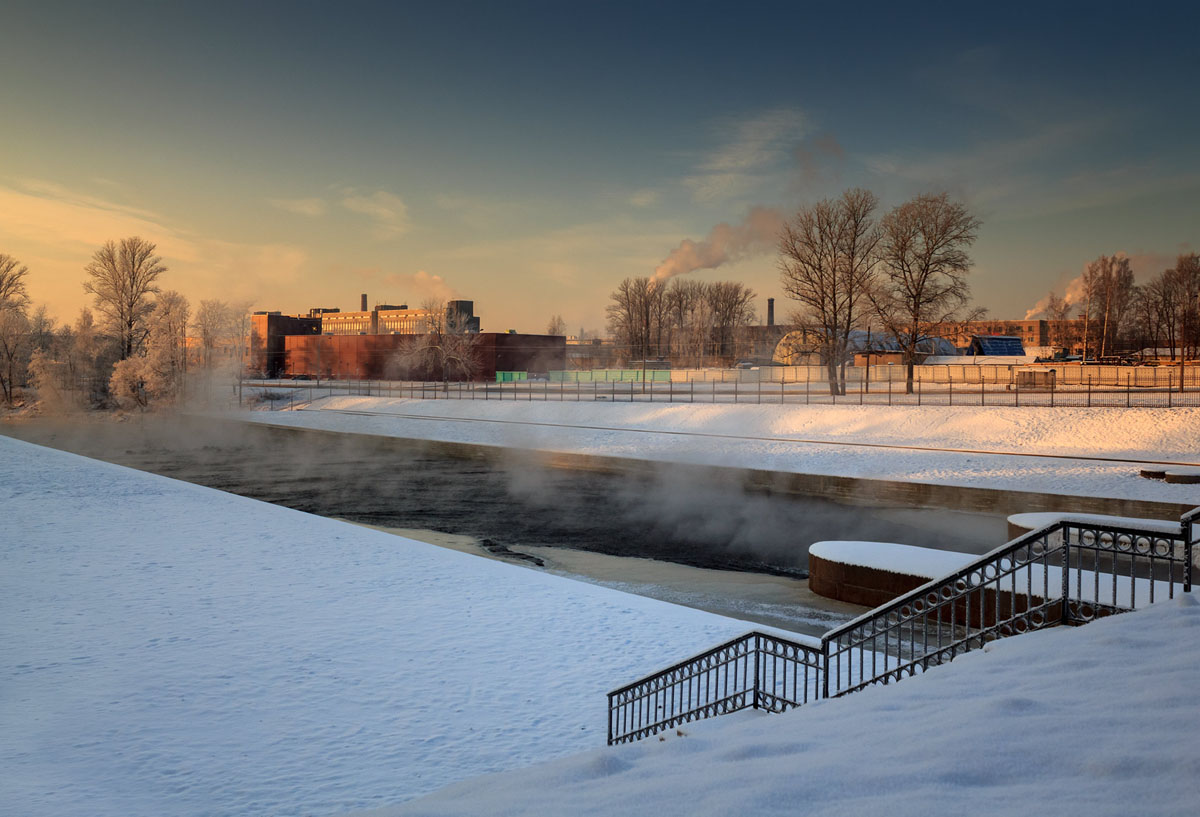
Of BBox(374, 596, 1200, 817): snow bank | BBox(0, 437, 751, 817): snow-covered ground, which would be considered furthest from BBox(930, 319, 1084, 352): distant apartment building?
BBox(374, 596, 1200, 817): snow bank

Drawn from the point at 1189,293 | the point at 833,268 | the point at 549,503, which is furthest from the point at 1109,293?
A: the point at 549,503

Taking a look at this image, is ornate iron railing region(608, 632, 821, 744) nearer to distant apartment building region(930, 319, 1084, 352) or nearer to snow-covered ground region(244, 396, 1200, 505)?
snow-covered ground region(244, 396, 1200, 505)

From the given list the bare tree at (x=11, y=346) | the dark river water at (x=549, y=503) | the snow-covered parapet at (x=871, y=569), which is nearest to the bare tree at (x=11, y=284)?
the bare tree at (x=11, y=346)

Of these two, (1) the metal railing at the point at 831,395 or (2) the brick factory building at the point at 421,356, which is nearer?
(1) the metal railing at the point at 831,395

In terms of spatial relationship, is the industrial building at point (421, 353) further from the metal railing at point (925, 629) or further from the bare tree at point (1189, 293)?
the metal railing at point (925, 629)

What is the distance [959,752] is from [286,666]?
362 inches

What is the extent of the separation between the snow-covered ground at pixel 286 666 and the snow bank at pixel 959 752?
2.59 meters

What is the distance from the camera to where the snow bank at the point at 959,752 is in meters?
4.23

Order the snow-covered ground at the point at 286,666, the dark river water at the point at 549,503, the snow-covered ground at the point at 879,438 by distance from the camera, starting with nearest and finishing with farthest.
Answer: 1. the snow-covered ground at the point at 286,666
2. the dark river water at the point at 549,503
3. the snow-covered ground at the point at 879,438

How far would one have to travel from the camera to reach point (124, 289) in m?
72.1

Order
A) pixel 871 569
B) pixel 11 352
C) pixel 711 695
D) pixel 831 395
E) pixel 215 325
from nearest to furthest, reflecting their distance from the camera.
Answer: pixel 711 695 → pixel 871 569 → pixel 831 395 → pixel 11 352 → pixel 215 325

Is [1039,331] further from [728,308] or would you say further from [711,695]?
[711,695]

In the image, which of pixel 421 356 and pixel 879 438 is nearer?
pixel 879 438

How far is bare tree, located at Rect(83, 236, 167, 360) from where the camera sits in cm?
7175
